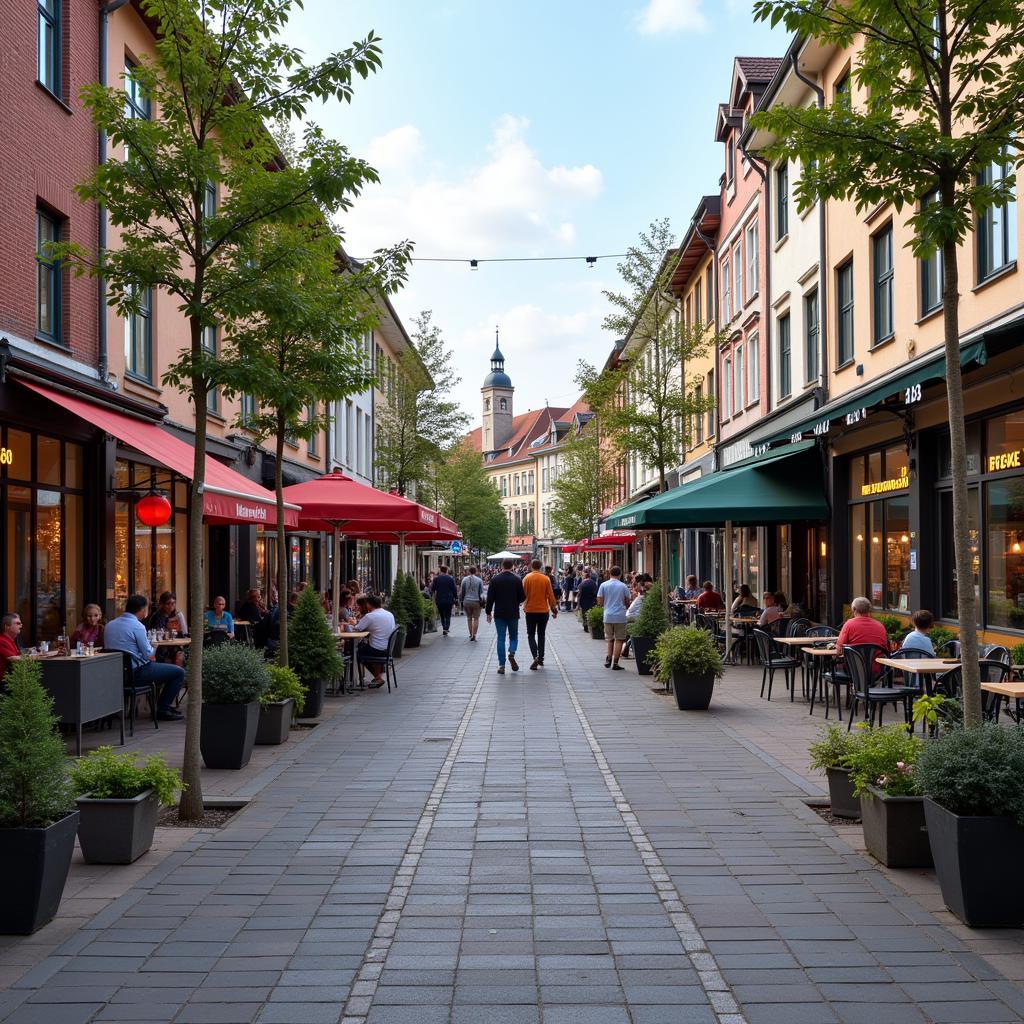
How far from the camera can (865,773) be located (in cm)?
672

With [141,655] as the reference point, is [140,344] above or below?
above

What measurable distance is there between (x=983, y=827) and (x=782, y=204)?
858 inches

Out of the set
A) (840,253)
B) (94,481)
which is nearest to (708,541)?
(840,253)

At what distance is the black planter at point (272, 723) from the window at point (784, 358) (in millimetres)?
16200

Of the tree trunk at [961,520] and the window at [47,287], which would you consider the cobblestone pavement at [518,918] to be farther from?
the window at [47,287]

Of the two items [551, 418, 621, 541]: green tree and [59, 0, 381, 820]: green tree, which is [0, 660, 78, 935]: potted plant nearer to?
[59, 0, 381, 820]: green tree

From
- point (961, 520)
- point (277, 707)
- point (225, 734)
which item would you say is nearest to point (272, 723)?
point (277, 707)

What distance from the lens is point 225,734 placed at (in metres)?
9.70

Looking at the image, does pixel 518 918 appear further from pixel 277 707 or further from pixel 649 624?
pixel 649 624

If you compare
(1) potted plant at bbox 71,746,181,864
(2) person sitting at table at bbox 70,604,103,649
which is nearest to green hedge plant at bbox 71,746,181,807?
(1) potted plant at bbox 71,746,181,864

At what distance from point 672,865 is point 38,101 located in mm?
11516

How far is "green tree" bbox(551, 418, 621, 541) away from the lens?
177ft

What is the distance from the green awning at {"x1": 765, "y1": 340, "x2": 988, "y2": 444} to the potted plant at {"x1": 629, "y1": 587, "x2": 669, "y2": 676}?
3555 mm

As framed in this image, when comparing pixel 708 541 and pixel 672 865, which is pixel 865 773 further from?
pixel 708 541
